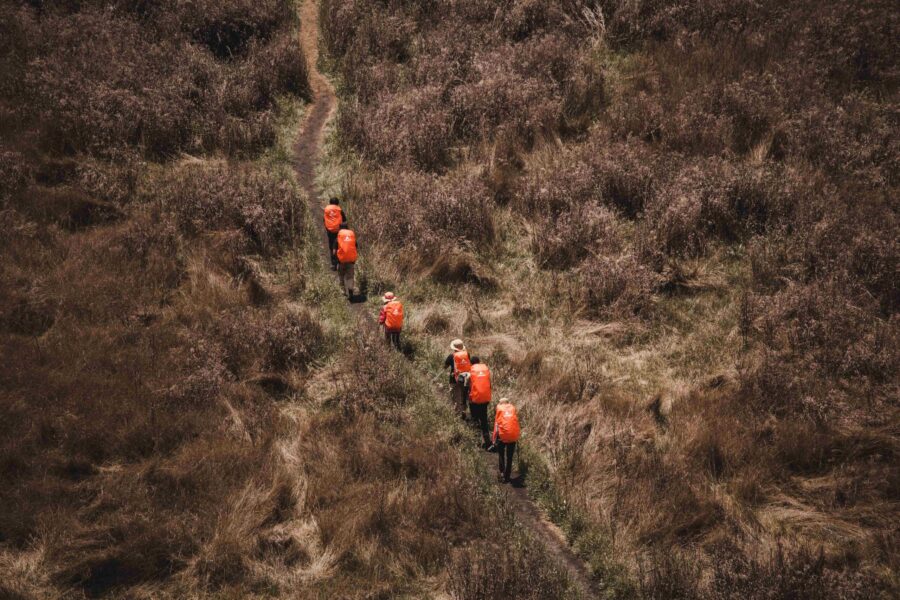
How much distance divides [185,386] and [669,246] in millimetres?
9222

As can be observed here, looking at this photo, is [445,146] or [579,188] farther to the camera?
[445,146]

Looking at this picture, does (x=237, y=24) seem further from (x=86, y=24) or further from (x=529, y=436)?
(x=529, y=436)

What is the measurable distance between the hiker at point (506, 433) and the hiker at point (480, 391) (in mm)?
475

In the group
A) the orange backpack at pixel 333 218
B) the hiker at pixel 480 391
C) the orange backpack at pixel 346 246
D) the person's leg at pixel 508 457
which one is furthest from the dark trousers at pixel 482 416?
the orange backpack at pixel 333 218

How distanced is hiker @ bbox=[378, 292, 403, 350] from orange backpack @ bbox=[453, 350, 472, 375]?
1417mm

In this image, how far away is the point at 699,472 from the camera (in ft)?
27.1

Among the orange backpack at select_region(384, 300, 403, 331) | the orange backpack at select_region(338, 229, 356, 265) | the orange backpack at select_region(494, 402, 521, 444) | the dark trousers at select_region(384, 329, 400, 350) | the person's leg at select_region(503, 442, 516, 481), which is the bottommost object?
the person's leg at select_region(503, 442, 516, 481)

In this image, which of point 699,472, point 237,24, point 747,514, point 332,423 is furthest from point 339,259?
point 237,24

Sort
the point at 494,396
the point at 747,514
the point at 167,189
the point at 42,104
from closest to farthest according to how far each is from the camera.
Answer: the point at 747,514, the point at 494,396, the point at 167,189, the point at 42,104

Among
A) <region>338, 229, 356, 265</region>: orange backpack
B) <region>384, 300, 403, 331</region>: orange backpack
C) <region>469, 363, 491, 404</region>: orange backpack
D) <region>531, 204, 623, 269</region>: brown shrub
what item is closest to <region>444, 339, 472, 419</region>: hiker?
<region>469, 363, 491, 404</region>: orange backpack

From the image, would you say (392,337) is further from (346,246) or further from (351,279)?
(346,246)

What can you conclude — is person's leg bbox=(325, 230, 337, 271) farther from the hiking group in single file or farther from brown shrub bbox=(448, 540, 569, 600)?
brown shrub bbox=(448, 540, 569, 600)

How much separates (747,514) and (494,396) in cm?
380

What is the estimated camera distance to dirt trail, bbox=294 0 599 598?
7.36 meters
